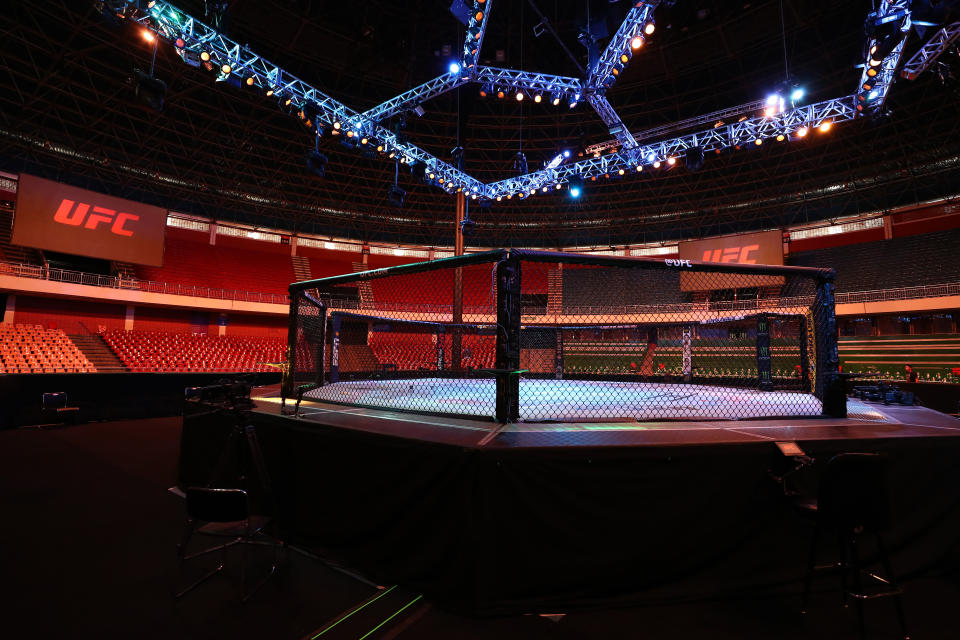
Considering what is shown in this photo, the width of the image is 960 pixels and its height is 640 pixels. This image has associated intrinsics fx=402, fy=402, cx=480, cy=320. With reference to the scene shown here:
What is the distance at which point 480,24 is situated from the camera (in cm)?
708

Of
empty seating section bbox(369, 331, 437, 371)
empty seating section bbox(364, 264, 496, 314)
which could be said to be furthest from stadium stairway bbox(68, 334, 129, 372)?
empty seating section bbox(364, 264, 496, 314)

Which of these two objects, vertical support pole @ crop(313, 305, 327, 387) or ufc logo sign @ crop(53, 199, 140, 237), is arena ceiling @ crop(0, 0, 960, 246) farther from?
vertical support pole @ crop(313, 305, 327, 387)

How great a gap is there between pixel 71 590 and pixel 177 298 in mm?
17722

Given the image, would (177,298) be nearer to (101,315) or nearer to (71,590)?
(101,315)

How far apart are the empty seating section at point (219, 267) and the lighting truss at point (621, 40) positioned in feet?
58.2

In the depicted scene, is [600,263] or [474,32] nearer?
[600,263]

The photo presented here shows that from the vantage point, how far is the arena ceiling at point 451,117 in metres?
10.1

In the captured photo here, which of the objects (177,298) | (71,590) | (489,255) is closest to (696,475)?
(489,255)

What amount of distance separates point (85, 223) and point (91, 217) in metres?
0.30

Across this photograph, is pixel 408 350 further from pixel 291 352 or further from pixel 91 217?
pixel 91 217

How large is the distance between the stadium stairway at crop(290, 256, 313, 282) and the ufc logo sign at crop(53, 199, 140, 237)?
6.78 metres

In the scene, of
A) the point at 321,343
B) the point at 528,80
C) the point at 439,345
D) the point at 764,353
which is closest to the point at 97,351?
the point at 439,345

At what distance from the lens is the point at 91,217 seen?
49.4 feet

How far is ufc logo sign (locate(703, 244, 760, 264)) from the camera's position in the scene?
57.7 feet
